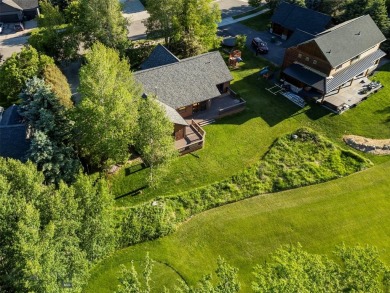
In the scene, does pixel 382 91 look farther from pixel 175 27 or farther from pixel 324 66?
pixel 175 27

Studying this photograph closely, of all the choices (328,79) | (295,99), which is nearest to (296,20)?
(328,79)

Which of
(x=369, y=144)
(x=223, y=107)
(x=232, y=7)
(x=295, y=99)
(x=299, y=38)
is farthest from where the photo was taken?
(x=232, y=7)

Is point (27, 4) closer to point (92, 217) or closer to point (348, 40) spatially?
point (348, 40)

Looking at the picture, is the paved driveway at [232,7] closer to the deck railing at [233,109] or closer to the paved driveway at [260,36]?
the paved driveway at [260,36]

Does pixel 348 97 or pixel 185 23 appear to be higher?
pixel 185 23

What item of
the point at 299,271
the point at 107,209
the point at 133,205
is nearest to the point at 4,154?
the point at 133,205

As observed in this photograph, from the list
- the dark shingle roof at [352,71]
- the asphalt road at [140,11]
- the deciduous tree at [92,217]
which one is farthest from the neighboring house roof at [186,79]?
the asphalt road at [140,11]
